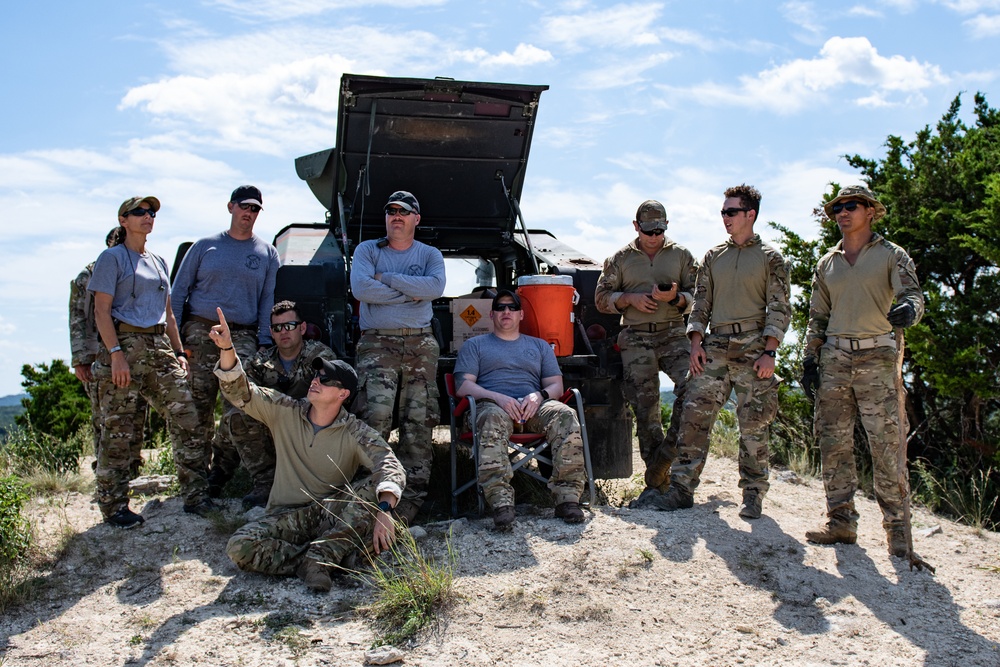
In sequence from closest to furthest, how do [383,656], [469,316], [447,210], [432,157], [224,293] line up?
[383,656] < [224,293] < [469,316] < [432,157] < [447,210]

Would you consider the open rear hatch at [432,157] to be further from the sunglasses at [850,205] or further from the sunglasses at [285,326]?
the sunglasses at [850,205]

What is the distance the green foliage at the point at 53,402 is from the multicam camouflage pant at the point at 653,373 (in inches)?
223

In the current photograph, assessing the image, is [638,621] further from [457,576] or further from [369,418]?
[369,418]

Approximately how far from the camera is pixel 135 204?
5078 mm

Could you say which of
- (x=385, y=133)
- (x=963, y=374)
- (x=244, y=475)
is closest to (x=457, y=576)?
(x=244, y=475)

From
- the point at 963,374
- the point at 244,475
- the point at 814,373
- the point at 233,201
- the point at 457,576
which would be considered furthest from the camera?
the point at 963,374

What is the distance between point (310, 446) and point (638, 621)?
1840 mm

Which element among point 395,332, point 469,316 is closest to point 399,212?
point 395,332

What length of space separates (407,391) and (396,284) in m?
0.65

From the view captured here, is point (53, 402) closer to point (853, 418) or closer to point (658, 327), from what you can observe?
point (658, 327)

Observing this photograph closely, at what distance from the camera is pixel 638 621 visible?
3961 millimetres

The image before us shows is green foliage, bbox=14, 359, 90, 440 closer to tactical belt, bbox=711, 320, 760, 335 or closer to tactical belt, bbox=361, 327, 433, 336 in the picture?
tactical belt, bbox=361, 327, 433, 336

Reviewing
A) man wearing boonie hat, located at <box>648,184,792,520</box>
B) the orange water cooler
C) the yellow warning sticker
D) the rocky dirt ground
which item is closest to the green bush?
the rocky dirt ground

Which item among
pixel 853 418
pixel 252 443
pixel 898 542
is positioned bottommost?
pixel 898 542
